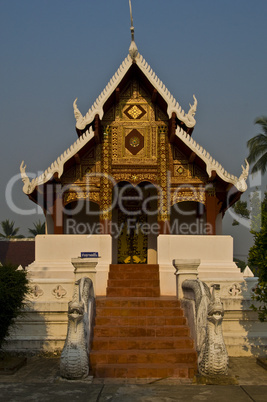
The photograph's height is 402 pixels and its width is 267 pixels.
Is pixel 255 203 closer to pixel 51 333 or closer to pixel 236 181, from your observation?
pixel 236 181

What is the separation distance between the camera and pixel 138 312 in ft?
31.9

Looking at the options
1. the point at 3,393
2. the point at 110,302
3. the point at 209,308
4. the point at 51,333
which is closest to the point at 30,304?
the point at 51,333

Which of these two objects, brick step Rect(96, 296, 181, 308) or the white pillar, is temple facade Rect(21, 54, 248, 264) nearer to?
the white pillar

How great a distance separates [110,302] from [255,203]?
22.4 m

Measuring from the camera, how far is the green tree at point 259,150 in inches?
1133

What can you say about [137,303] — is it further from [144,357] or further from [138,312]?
[144,357]

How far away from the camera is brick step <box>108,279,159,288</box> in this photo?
11.6m

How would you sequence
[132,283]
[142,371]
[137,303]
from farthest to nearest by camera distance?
1. [132,283]
2. [137,303]
3. [142,371]

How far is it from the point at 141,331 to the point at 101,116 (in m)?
5.91

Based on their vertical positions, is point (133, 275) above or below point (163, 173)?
below

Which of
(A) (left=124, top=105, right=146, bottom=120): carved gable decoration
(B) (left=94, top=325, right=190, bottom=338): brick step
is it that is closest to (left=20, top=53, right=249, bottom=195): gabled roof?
(A) (left=124, top=105, right=146, bottom=120): carved gable decoration

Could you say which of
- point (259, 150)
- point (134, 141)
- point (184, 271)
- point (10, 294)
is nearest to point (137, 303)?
point (184, 271)

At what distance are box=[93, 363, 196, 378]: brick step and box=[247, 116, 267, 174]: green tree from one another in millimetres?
22055

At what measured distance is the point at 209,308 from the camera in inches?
315
